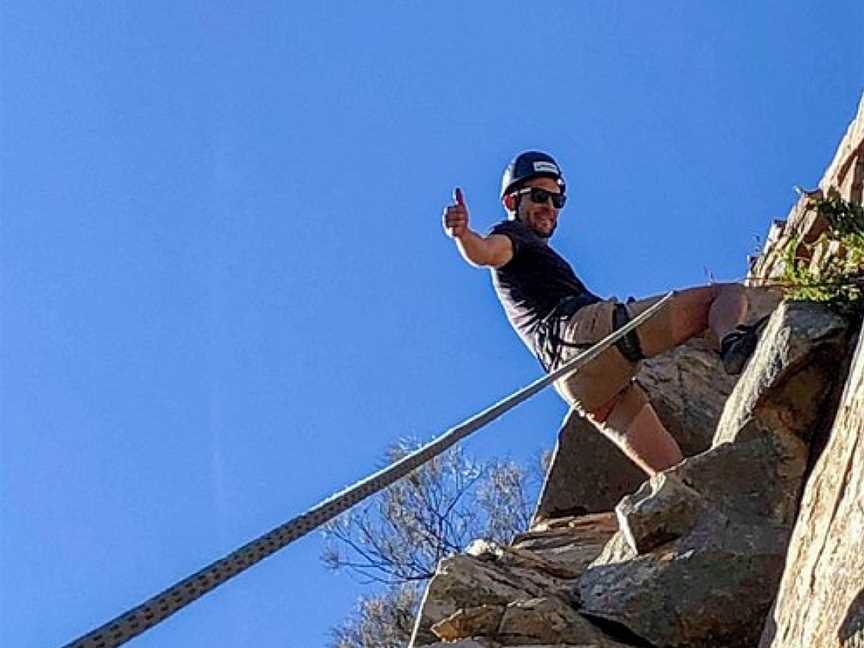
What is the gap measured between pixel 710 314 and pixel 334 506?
3.41m

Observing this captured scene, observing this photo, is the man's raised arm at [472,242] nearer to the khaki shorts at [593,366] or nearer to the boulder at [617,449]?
the khaki shorts at [593,366]

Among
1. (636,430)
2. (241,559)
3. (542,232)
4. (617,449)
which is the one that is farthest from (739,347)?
(241,559)

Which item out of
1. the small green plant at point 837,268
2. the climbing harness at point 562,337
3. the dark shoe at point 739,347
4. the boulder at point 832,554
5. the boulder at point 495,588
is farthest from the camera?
the climbing harness at point 562,337

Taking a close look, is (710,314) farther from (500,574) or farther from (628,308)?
(500,574)

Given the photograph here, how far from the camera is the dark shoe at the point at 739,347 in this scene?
5.30 meters

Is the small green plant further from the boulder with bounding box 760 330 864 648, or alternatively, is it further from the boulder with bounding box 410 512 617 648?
the boulder with bounding box 410 512 617 648

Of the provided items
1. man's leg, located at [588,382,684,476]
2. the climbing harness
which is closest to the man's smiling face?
the climbing harness

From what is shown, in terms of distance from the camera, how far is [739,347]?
5.35 m

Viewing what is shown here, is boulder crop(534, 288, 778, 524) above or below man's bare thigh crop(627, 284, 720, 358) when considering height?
above

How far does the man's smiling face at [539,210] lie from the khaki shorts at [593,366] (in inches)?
30.8

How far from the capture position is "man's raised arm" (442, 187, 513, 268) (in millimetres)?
5719

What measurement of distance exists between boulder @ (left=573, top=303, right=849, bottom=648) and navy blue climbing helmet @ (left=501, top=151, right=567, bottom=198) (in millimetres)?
2009

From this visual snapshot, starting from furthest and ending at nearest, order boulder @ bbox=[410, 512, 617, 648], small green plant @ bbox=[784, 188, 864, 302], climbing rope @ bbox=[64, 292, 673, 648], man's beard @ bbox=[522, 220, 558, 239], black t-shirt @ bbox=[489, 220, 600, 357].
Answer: man's beard @ bbox=[522, 220, 558, 239]
black t-shirt @ bbox=[489, 220, 600, 357]
small green plant @ bbox=[784, 188, 864, 302]
boulder @ bbox=[410, 512, 617, 648]
climbing rope @ bbox=[64, 292, 673, 648]

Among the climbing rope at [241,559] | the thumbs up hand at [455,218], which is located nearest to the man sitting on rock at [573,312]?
the thumbs up hand at [455,218]
